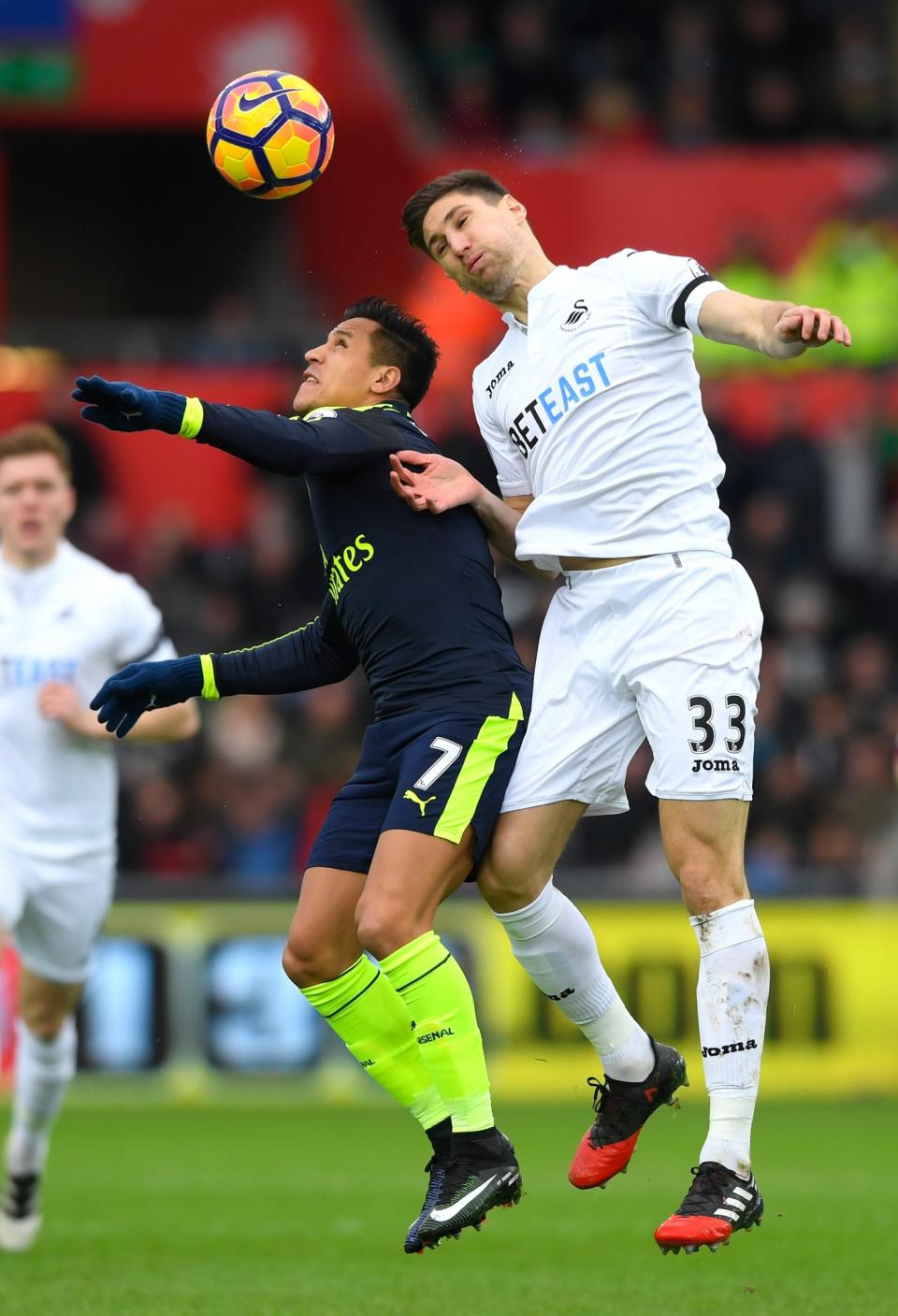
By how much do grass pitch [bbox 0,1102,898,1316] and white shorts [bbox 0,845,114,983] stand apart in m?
1.06

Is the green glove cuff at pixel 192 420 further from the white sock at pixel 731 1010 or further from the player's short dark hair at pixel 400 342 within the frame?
the white sock at pixel 731 1010

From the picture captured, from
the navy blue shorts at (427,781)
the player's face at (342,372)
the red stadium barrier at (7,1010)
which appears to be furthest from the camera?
the red stadium barrier at (7,1010)

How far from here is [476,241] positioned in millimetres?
6344

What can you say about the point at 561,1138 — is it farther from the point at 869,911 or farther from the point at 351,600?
the point at 351,600

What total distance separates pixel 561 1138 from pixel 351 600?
5.67 m

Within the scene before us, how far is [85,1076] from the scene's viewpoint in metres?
12.7


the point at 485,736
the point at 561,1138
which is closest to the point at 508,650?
the point at 485,736

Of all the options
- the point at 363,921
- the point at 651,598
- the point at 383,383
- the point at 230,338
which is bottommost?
the point at 363,921

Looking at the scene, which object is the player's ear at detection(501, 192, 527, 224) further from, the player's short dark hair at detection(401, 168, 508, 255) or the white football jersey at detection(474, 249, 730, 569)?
the white football jersey at detection(474, 249, 730, 569)

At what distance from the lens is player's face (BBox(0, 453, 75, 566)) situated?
8.36m

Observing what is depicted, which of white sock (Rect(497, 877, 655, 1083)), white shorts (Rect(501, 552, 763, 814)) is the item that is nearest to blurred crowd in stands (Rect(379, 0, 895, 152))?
white shorts (Rect(501, 552, 763, 814))

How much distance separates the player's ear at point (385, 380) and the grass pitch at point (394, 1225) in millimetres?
2788

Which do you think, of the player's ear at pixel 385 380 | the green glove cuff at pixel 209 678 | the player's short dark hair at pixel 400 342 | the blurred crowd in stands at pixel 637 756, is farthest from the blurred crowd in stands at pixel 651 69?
the green glove cuff at pixel 209 678

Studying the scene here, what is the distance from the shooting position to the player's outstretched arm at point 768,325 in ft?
18.1
